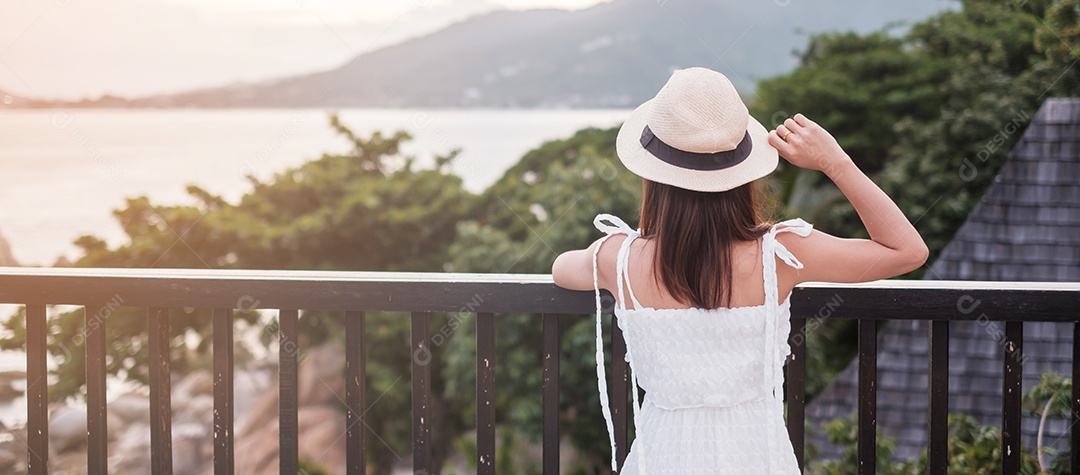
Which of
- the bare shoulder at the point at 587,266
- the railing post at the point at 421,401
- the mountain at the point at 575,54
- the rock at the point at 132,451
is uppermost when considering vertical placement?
the mountain at the point at 575,54

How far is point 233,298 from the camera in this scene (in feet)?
5.51

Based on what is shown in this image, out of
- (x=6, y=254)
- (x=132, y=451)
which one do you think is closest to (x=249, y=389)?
(x=132, y=451)

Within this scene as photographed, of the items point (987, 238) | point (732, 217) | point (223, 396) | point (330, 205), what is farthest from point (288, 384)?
point (330, 205)

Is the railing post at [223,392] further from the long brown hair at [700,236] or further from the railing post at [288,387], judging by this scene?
the long brown hair at [700,236]

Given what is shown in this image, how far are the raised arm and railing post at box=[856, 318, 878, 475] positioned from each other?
292 mm

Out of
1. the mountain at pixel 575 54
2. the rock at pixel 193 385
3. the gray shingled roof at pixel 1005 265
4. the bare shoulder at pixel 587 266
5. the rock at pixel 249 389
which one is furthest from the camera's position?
the mountain at pixel 575 54

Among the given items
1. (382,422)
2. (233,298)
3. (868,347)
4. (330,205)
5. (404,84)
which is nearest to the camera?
(868,347)

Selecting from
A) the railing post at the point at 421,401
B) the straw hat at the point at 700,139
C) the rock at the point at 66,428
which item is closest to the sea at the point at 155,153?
the rock at the point at 66,428

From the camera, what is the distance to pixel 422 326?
1.63 meters

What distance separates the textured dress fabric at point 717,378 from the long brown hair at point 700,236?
0.04 meters

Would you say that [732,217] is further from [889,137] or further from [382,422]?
[889,137]

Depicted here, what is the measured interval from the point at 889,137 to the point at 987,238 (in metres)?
4.47

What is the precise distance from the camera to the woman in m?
1.24

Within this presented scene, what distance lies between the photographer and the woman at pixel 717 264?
124cm
